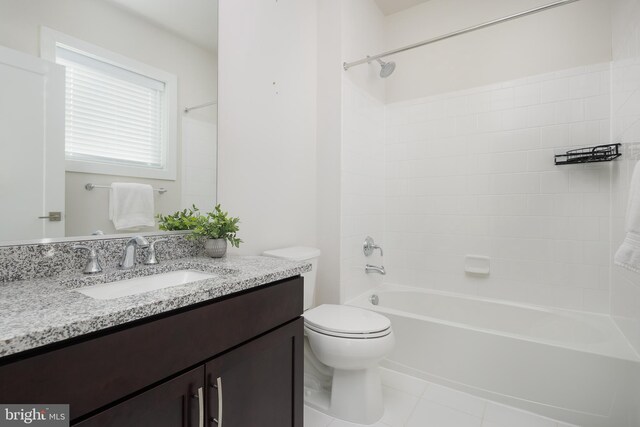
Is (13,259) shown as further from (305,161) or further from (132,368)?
(305,161)

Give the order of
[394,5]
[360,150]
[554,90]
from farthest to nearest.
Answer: [394,5] → [360,150] → [554,90]

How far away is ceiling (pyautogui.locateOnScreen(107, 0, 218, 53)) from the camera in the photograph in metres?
1.27

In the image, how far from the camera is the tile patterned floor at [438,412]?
5.26ft

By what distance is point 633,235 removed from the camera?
1.18 m

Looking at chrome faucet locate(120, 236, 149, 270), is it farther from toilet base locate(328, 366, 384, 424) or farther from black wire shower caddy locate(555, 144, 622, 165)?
black wire shower caddy locate(555, 144, 622, 165)

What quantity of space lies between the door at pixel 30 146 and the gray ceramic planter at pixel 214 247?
495mm

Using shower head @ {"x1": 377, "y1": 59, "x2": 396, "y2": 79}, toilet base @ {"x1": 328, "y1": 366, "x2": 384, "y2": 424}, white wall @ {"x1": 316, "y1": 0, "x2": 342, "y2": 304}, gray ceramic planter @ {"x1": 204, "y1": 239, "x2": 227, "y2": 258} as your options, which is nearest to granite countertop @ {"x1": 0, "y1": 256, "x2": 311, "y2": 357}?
gray ceramic planter @ {"x1": 204, "y1": 239, "x2": 227, "y2": 258}

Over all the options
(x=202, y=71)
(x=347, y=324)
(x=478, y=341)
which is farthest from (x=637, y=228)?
(x=202, y=71)

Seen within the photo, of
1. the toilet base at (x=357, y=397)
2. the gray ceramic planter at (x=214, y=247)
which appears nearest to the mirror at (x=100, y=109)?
the gray ceramic planter at (x=214, y=247)

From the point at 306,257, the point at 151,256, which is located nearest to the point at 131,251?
the point at 151,256

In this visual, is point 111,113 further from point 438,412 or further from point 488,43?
point 488,43

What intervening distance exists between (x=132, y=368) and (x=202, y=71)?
1.30 metres

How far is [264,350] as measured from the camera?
1043mm

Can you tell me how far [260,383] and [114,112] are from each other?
111 cm
